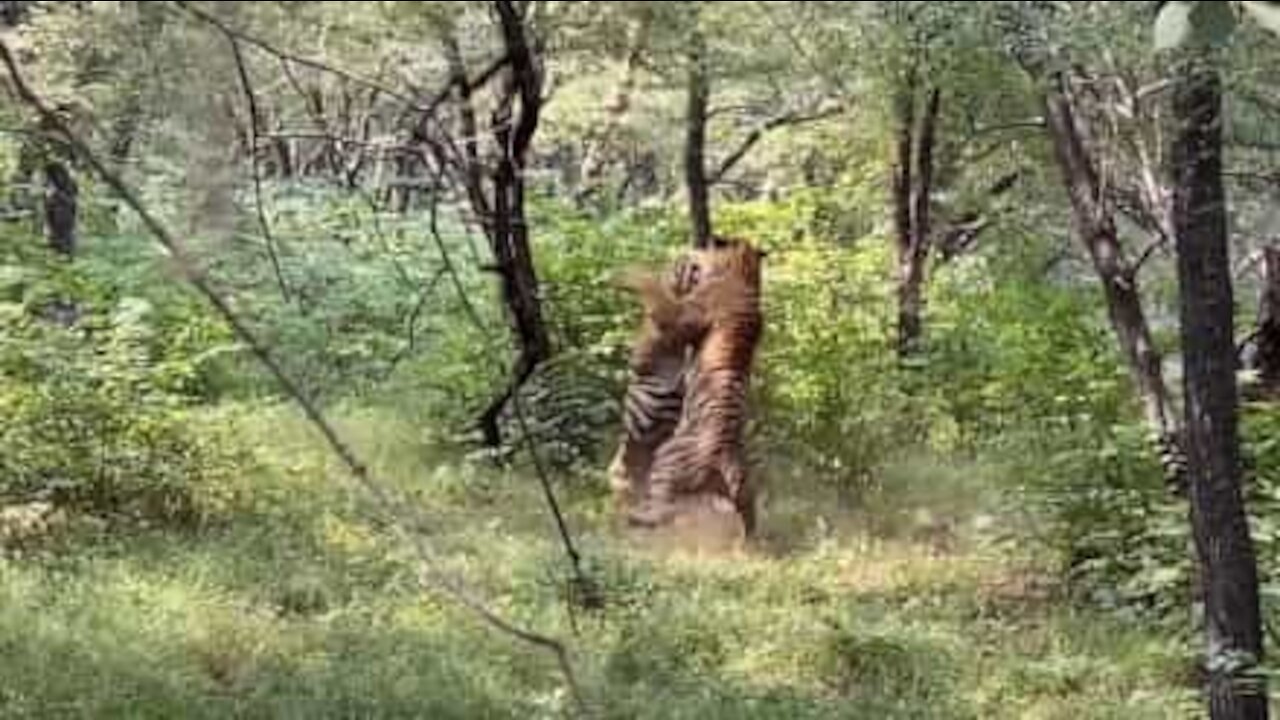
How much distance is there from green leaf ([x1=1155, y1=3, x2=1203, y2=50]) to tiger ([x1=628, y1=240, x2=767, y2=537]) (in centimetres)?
776

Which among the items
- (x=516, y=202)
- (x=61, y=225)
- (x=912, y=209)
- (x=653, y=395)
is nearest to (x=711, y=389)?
(x=653, y=395)

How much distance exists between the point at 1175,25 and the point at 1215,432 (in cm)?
362

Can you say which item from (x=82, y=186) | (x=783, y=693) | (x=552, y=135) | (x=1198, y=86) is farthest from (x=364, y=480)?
(x=552, y=135)

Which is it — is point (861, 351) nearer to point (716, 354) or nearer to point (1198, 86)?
point (716, 354)

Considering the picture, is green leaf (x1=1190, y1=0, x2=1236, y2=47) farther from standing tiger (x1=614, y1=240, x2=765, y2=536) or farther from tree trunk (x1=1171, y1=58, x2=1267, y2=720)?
standing tiger (x1=614, y1=240, x2=765, y2=536)

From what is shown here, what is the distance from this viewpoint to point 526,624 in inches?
254

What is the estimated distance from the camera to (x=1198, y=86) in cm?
467

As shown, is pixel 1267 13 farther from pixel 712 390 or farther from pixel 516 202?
pixel 516 202

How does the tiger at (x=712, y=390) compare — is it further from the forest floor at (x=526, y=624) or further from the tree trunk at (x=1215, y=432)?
the tree trunk at (x=1215, y=432)

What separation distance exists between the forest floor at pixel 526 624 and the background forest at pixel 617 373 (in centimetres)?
3

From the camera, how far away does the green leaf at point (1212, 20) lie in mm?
1051

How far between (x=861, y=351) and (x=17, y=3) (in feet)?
20.4

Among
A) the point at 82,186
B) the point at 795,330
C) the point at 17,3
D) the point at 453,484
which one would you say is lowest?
the point at 453,484

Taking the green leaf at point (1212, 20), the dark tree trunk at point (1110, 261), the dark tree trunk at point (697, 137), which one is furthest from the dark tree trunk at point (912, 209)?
the green leaf at point (1212, 20)
